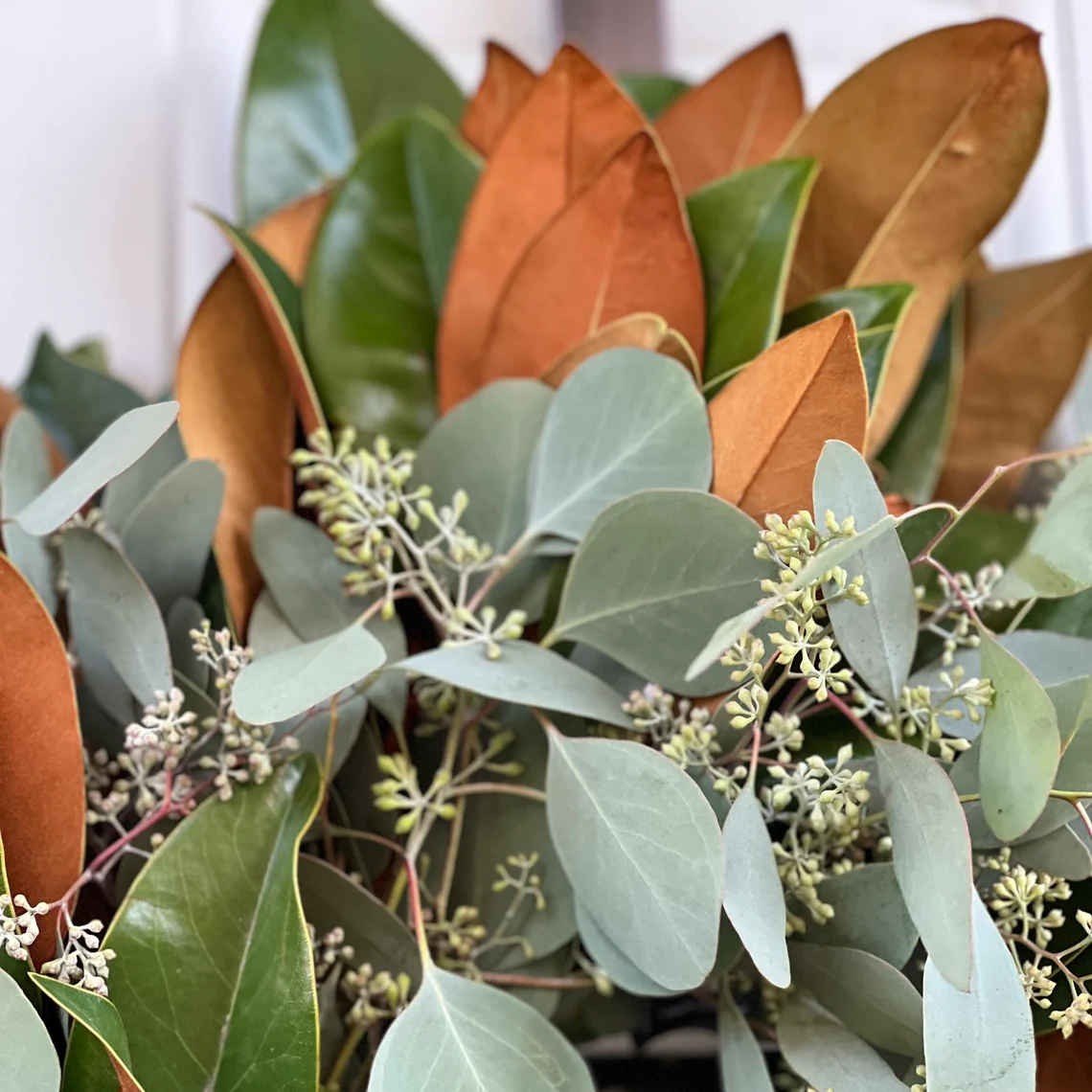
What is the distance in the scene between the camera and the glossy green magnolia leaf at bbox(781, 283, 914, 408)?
354mm

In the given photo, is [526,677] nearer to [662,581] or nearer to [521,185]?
[662,581]

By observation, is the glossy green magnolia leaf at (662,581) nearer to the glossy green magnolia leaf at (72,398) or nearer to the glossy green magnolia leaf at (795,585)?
the glossy green magnolia leaf at (795,585)

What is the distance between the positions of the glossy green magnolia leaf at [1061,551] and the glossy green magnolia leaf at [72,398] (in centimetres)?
37

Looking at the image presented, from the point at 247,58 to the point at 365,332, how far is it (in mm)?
306

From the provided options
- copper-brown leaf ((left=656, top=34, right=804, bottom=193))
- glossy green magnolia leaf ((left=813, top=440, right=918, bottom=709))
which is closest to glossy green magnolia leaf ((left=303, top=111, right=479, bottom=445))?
copper-brown leaf ((left=656, top=34, right=804, bottom=193))

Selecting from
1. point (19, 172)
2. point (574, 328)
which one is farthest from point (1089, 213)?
point (19, 172)

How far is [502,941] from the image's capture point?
0.36m

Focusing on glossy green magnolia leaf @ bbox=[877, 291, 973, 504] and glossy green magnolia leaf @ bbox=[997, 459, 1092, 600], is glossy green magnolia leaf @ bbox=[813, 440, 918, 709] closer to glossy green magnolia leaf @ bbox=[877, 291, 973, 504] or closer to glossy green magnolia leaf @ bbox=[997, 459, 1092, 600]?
glossy green magnolia leaf @ bbox=[997, 459, 1092, 600]

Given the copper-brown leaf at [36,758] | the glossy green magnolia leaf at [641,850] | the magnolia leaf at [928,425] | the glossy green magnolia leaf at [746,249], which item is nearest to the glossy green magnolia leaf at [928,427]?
the magnolia leaf at [928,425]

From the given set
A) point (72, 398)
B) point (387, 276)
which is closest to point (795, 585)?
point (387, 276)

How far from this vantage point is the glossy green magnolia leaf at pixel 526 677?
31 cm

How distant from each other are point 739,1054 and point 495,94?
41 centimetres

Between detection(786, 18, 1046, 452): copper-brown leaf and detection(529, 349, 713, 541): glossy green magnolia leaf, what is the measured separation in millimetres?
96

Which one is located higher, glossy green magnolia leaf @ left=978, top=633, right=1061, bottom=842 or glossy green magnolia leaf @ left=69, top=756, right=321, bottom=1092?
glossy green magnolia leaf @ left=978, top=633, right=1061, bottom=842
